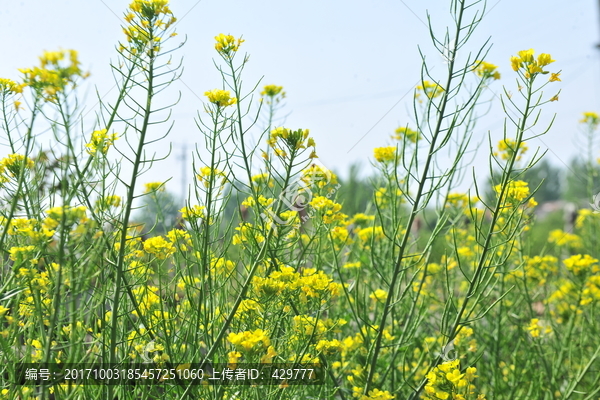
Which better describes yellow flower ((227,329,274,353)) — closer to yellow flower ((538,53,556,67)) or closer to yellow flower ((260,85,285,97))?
yellow flower ((260,85,285,97))

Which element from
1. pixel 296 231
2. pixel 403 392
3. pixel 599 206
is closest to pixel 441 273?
pixel 403 392

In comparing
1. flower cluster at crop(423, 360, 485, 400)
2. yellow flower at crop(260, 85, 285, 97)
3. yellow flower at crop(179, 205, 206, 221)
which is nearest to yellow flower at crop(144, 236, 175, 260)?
yellow flower at crop(179, 205, 206, 221)

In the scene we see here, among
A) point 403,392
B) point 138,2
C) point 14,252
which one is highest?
point 138,2

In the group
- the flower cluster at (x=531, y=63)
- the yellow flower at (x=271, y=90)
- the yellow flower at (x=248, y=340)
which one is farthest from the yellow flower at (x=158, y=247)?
the flower cluster at (x=531, y=63)

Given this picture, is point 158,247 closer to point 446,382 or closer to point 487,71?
point 446,382

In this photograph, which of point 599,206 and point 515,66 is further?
point 599,206

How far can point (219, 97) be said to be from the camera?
171 centimetres

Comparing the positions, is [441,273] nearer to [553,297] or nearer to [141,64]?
[553,297]

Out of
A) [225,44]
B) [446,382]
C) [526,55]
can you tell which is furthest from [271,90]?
[446,382]

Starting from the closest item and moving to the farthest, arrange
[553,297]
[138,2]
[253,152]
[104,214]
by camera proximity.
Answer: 1. [138,2]
2. [104,214]
3. [253,152]
4. [553,297]

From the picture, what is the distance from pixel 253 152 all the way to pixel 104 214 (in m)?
0.50

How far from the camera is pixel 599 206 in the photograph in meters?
2.25

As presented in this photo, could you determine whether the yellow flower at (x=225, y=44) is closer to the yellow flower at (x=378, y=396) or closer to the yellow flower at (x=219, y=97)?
the yellow flower at (x=219, y=97)

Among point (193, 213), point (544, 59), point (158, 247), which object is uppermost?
point (544, 59)
